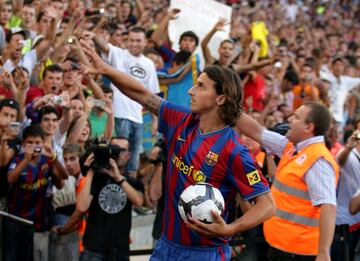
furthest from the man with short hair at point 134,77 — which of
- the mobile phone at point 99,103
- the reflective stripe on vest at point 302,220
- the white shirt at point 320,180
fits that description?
the white shirt at point 320,180

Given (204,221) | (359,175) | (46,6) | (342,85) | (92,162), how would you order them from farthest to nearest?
1. (342,85)
2. (46,6)
3. (359,175)
4. (92,162)
5. (204,221)

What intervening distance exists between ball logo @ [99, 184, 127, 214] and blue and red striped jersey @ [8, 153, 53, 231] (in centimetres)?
62

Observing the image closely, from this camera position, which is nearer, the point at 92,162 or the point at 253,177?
the point at 253,177

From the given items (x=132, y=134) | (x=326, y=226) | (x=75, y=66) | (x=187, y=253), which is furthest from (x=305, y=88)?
(x=187, y=253)

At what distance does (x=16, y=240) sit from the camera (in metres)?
7.91

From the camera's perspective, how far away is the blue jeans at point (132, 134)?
1043 centimetres

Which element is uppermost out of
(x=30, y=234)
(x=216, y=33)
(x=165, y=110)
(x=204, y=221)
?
(x=216, y=33)

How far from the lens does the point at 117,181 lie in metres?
7.90

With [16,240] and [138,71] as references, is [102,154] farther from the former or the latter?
[138,71]

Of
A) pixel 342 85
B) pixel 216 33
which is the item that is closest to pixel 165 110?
pixel 216 33

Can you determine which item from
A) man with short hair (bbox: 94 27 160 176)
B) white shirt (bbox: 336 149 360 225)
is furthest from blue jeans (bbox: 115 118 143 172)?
white shirt (bbox: 336 149 360 225)

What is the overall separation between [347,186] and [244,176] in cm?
353

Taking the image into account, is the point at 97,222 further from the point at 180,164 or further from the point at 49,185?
the point at 180,164

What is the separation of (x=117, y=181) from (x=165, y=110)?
238 cm
